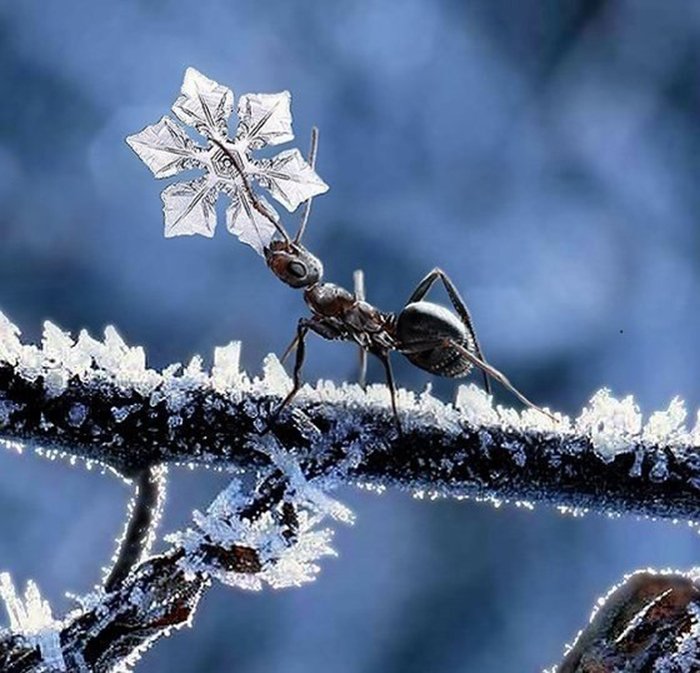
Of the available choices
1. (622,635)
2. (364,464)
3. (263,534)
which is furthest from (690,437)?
(263,534)

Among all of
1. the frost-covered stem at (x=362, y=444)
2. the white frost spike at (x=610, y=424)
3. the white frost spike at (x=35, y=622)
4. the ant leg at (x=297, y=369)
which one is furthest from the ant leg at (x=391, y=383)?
A: the white frost spike at (x=35, y=622)

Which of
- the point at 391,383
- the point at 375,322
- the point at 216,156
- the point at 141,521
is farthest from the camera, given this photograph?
the point at 375,322

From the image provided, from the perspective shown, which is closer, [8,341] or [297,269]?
[8,341]

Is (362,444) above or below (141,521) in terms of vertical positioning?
above

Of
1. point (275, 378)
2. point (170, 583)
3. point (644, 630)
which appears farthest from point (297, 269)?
point (644, 630)

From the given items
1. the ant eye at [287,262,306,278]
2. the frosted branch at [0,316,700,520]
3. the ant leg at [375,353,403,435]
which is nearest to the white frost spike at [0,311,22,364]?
the frosted branch at [0,316,700,520]

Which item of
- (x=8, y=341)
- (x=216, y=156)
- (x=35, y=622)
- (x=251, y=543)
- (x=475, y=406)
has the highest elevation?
(x=216, y=156)

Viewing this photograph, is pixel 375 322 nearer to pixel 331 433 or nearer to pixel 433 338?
pixel 433 338
